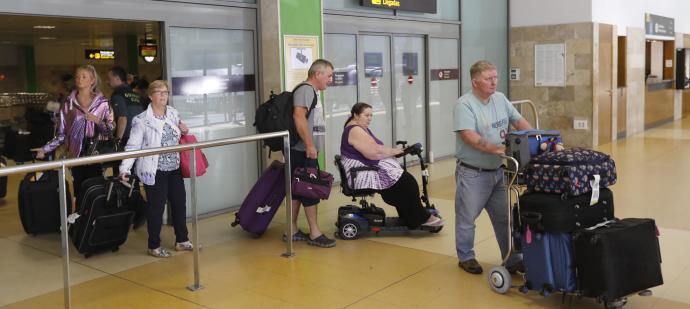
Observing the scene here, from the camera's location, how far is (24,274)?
5254mm

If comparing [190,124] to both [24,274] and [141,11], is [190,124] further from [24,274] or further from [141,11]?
[24,274]

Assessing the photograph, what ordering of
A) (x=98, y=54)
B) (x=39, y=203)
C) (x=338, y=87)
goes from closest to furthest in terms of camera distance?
(x=39, y=203) → (x=338, y=87) → (x=98, y=54)

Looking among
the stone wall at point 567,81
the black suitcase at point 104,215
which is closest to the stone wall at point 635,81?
the stone wall at point 567,81

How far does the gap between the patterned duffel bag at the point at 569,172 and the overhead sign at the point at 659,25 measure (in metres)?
11.9

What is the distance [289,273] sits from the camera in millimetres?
5082

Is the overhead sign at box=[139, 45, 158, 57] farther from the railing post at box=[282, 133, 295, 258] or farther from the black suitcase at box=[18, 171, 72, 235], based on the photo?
the railing post at box=[282, 133, 295, 258]

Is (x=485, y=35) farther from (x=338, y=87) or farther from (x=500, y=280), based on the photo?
(x=500, y=280)

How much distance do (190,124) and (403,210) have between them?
236 centimetres

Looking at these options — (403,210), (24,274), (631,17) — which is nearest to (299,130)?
(403,210)

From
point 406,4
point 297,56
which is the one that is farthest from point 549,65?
point 297,56

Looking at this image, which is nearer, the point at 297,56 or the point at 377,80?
the point at 297,56

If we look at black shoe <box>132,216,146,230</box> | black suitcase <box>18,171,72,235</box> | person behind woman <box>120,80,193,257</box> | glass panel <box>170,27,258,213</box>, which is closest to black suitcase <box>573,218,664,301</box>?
person behind woman <box>120,80,193,257</box>

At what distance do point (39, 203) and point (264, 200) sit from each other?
204cm

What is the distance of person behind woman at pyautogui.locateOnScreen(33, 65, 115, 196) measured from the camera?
602cm
